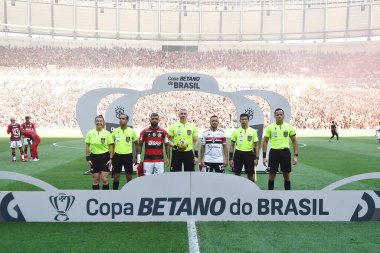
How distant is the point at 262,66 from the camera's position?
191 feet

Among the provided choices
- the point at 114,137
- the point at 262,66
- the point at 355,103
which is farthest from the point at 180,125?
the point at 262,66

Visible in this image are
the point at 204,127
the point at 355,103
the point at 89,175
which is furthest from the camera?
the point at 355,103

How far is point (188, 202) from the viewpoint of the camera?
280 inches

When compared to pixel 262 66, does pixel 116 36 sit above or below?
above

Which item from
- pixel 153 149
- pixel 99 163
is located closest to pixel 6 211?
pixel 99 163

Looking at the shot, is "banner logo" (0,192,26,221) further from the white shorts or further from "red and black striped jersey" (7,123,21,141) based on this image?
"red and black striped jersey" (7,123,21,141)

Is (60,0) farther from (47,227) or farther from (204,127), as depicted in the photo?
(47,227)

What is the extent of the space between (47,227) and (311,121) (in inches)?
1480

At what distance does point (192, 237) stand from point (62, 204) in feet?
7.86

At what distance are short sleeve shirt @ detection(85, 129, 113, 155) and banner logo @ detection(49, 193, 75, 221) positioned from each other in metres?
1.69

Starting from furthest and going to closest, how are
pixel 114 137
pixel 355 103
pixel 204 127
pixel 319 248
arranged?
pixel 355 103
pixel 204 127
pixel 114 137
pixel 319 248

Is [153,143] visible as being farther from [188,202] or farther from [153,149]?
[188,202]

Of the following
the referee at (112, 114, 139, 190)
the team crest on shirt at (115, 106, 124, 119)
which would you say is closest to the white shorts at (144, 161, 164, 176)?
the referee at (112, 114, 139, 190)

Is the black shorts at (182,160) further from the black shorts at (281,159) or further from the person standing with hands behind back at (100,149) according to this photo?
the black shorts at (281,159)
